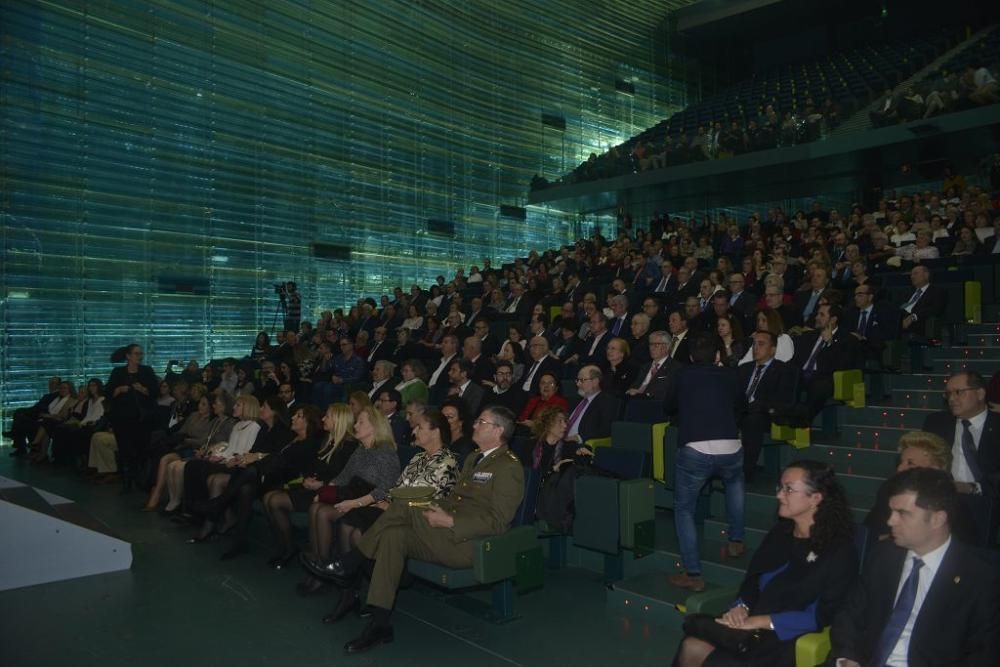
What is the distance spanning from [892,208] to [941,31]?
10.5 m

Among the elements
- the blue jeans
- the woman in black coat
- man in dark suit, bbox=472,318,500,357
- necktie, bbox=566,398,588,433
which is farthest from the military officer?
the woman in black coat

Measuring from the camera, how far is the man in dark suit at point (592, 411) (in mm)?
5070

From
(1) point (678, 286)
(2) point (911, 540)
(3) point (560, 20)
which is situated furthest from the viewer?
(3) point (560, 20)

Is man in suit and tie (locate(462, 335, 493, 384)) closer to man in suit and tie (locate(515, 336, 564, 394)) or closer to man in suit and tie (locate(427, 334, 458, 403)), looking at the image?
man in suit and tie (locate(427, 334, 458, 403))

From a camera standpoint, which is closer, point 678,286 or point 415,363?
point 415,363

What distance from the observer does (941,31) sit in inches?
707

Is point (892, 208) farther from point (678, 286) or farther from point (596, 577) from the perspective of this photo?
point (596, 577)

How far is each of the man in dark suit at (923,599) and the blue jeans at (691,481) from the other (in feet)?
4.47

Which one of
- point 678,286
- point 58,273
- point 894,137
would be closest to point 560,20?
point 894,137

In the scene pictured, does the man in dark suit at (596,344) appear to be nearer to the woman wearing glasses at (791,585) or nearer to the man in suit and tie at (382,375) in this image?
the man in suit and tie at (382,375)

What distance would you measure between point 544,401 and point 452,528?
6.55 ft

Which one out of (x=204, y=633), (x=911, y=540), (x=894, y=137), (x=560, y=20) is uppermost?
(x=560, y=20)

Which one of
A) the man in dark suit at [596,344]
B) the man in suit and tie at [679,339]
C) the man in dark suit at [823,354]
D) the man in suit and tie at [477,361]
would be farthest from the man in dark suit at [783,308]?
the man in suit and tie at [477,361]

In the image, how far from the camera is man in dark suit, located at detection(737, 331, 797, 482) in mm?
4715
